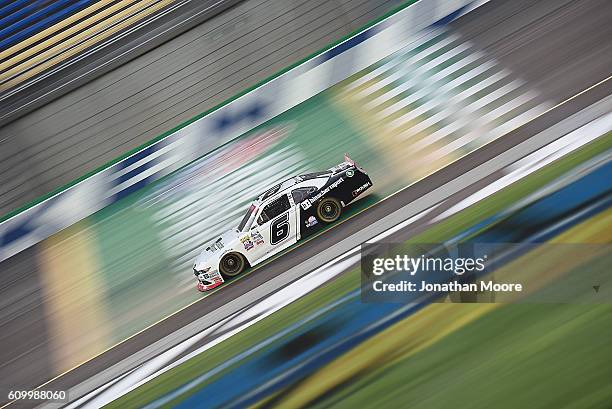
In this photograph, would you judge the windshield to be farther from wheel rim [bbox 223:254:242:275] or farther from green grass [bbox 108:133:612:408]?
green grass [bbox 108:133:612:408]

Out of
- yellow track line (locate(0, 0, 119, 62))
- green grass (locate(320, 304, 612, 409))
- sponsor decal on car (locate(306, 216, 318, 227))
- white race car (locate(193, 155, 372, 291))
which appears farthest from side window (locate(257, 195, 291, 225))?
yellow track line (locate(0, 0, 119, 62))

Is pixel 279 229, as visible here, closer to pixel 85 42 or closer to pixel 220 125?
pixel 220 125

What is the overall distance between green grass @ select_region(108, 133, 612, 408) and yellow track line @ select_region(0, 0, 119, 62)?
313 inches

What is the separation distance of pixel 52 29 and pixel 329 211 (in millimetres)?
7514

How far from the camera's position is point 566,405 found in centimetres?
724

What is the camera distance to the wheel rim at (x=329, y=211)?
10.3m

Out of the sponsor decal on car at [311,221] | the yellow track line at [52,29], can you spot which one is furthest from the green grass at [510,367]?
the yellow track line at [52,29]

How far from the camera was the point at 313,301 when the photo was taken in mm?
9516

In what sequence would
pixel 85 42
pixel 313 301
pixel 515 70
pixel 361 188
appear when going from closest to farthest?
pixel 313 301
pixel 361 188
pixel 515 70
pixel 85 42

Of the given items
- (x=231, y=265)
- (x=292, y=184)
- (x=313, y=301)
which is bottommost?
(x=313, y=301)

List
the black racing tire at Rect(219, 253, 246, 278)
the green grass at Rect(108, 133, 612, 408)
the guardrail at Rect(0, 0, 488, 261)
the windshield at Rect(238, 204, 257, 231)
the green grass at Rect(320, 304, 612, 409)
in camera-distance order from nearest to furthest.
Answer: the green grass at Rect(320, 304, 612, 409), the green grass at Rect(108, 133, 612, 408), the black racing tire at Rect(219, 253, 246, 278), the windshield at Rect(238, 204, 257, 231), the guardrail at Rect(0, 0, 488, 261)

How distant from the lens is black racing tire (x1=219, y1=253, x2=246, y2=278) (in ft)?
33.6

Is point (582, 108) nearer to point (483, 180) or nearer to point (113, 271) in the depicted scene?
point (483, 180)

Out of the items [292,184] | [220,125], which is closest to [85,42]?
[220,125]
